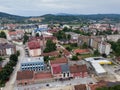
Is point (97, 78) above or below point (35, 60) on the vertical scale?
below

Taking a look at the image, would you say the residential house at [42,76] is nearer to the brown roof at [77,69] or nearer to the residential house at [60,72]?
the residential house at [60,72]

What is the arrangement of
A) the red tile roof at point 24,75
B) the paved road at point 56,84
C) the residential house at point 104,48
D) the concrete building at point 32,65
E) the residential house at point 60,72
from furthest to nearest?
1. the residential house at point 104,48
2. the concrete building at point 32,65
3. the residential house at point 60,72
4. the red tile roof at point 24,75
5. the paved road at point 56,84

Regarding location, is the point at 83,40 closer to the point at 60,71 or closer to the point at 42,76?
the point at 60,71

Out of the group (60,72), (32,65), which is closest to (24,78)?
(32,65)

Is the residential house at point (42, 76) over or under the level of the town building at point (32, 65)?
under

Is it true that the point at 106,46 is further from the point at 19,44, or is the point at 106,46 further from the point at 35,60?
the point at 19,44

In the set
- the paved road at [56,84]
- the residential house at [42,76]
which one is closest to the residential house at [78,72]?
the paved road at [56,84]

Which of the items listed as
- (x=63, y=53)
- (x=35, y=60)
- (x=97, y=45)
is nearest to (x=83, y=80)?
(x=35, y=60)

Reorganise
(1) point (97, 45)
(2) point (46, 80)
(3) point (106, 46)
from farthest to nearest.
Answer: (1) point (97, 45)
(3) point (106, 46)
(2) point (46, 80)

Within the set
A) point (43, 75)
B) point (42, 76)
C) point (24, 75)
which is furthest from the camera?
point (43, 75)

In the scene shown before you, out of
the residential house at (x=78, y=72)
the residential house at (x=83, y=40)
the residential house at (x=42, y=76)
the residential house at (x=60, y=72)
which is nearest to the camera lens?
the residential house at (x=42, y=76)

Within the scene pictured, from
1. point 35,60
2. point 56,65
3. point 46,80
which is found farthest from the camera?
point 35,60
